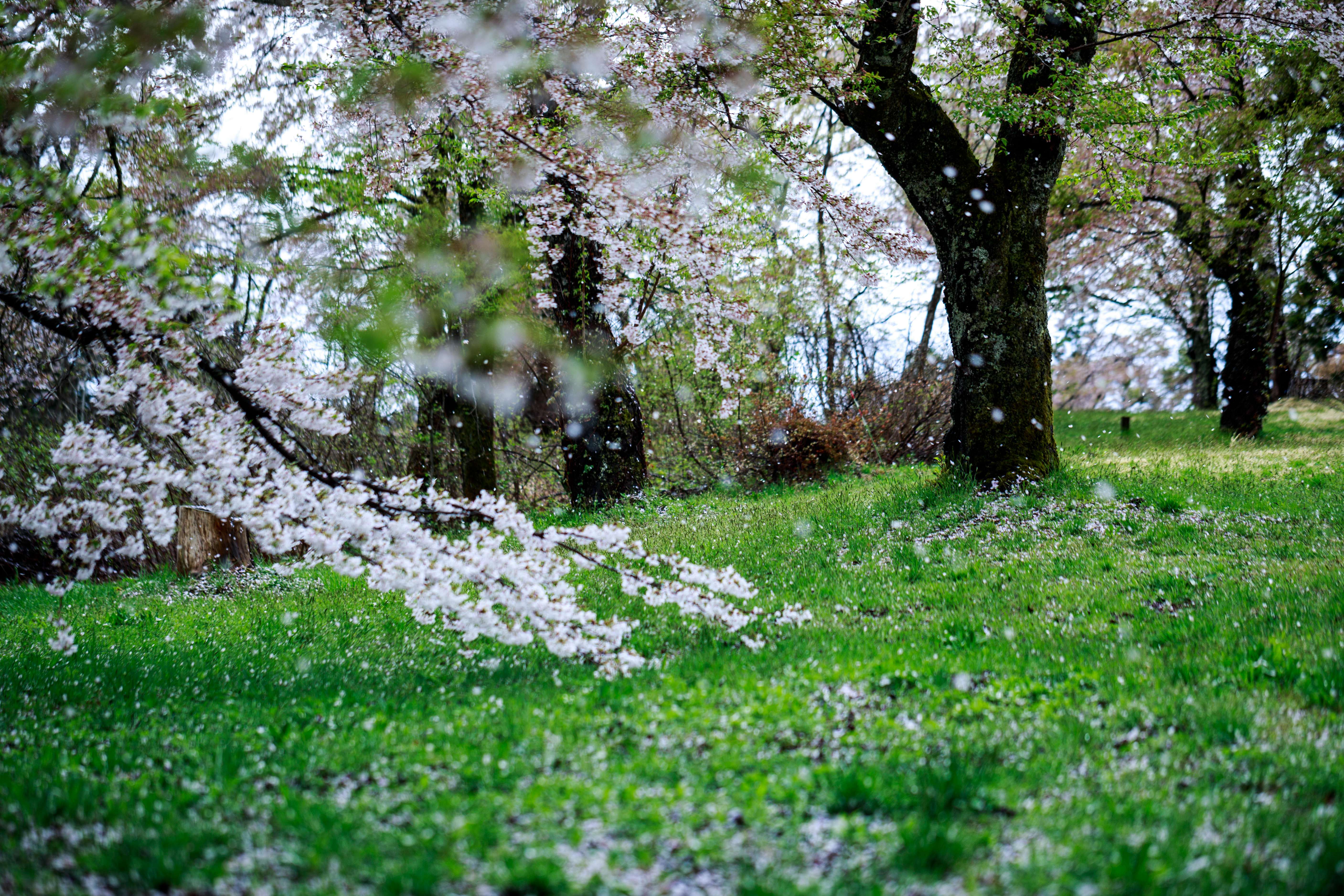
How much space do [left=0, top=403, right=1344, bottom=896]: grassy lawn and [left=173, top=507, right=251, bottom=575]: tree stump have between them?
13.0ft

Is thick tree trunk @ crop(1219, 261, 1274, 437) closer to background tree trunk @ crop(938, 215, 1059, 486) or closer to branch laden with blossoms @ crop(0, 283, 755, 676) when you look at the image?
background tree trunk @ crop(938, 215, 1059, 486)

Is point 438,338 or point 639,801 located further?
point 438,338

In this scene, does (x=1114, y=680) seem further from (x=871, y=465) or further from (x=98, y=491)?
(x=871, y=465)

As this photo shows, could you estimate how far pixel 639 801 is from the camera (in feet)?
11.8

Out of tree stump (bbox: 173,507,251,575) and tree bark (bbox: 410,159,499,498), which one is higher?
tree bark (bbox: 410,159,499,498)

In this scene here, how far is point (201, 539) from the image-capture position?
12695 mm

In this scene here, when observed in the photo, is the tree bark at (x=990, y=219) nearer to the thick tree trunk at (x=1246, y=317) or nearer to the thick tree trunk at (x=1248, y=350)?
the thick tree trunk at (x=1246, y=317)

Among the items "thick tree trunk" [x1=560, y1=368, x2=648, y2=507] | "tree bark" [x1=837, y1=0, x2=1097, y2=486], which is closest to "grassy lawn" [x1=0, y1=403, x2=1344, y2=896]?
"tree bark" [x1=837, y1=0, x2=1097, y2=486]

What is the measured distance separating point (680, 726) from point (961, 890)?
6.34ft

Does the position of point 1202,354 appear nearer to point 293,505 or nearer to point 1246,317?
point 1246,317

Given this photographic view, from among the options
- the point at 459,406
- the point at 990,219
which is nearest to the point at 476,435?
the point at 459,406

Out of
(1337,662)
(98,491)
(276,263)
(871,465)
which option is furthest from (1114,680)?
(276,263)

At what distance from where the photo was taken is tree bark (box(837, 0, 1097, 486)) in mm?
11359

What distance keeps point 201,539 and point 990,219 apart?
13.1 m
